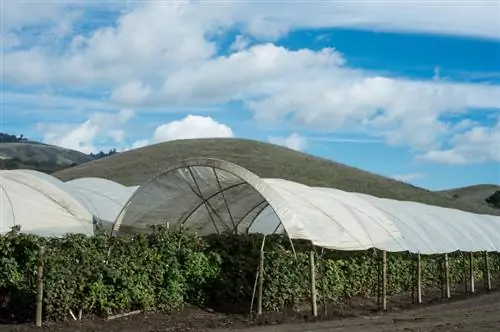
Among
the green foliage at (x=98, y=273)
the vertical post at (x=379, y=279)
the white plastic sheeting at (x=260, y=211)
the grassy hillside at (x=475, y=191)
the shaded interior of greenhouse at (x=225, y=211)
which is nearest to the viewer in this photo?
the green foliage at (x=98, y=273)

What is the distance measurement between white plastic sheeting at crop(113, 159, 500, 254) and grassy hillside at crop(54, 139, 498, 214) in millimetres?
41255

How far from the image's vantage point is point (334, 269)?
1875cm

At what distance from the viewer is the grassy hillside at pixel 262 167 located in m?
66.9

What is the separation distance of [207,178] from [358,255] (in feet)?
17.1

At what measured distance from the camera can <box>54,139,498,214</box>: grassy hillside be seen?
66.9 metres

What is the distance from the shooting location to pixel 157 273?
1466 cm

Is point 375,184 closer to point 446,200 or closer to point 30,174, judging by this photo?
point 446,200

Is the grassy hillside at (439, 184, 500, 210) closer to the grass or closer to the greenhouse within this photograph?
the grass

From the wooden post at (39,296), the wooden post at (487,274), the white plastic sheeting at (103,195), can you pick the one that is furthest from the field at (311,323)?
the white plastic sheeting at (103,195)

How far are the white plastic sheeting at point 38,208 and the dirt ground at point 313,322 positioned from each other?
5418 millimetres

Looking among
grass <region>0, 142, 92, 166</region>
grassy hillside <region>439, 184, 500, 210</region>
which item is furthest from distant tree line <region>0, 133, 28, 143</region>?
grassy hillside <region>439, 184, 500, 210</region>

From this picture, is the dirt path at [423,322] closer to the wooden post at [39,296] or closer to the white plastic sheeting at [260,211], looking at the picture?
the white plastic sheeting at [260,211]

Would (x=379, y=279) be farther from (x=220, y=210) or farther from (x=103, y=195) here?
(x=103, y=195)

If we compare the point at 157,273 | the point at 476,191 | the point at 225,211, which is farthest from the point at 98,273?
the point at 476,191
